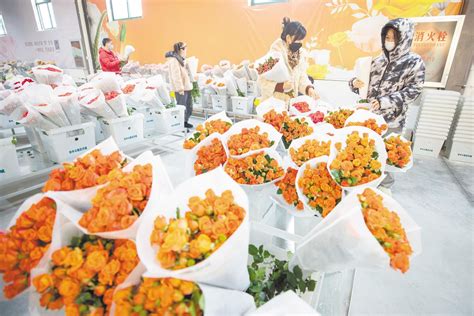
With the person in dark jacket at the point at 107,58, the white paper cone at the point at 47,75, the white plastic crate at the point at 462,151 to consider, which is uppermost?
the person in dark jacket at the point at 107,58

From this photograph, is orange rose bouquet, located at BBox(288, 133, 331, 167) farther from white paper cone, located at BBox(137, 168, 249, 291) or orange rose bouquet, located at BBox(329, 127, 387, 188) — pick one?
white paper cone, located at BBox(137, 168, 249, 291)

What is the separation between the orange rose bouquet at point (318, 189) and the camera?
44.2 inches

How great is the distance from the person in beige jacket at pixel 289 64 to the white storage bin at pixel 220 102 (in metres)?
2.28

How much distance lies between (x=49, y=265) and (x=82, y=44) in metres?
10.0

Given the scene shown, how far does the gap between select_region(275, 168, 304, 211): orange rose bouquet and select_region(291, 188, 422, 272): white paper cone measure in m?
0.43

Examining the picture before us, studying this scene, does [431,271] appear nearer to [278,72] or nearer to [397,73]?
[397,73]

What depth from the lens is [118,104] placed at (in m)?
2.82

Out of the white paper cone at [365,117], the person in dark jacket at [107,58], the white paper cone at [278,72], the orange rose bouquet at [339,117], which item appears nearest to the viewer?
the white paper cone at [365,117]

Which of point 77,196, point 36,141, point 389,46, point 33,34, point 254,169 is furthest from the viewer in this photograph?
point 33,34

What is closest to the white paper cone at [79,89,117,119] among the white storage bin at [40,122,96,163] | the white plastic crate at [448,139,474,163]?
the white storage bin at [40,122,96,163]

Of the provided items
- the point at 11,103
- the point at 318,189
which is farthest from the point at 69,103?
the point at 318,189

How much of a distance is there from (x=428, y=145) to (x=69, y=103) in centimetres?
487

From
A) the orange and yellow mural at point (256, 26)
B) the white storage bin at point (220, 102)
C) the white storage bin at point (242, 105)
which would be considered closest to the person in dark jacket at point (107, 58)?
the orange and yellow mural at point (256, 26)

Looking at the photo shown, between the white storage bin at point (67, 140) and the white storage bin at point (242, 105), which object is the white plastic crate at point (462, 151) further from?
the white storage bin at point (67, 140)
